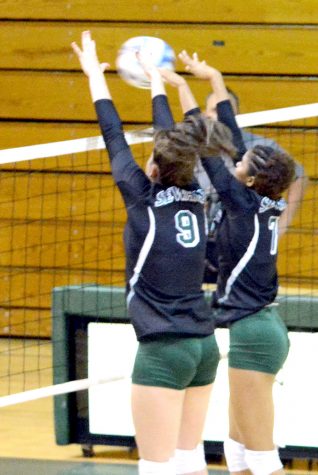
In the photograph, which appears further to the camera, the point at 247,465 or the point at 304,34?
the point at 304,34

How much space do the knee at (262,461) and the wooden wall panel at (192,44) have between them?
4.41 m

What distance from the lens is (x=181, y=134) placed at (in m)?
3.33

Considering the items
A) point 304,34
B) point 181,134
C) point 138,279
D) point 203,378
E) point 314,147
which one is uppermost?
point 304,34

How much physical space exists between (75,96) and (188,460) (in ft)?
16.6

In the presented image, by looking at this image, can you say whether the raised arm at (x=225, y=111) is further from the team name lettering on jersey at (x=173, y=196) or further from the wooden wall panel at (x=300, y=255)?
the wooden wall panel at (x=300, y=255)

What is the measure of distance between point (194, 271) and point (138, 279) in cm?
18

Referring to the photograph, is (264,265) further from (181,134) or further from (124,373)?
(124,373)

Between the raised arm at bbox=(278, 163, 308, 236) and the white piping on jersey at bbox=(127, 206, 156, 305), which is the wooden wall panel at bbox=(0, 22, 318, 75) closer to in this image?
the raised arm at bbox=(278, 163, 308, 236)

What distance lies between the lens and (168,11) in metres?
7.92

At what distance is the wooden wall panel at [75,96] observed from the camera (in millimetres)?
7836

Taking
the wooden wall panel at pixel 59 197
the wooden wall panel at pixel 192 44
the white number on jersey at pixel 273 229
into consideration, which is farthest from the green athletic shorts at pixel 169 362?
the wooden wall panel at pixel 192 44

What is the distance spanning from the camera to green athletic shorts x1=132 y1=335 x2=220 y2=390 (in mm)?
3273

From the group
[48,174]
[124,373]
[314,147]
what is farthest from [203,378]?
[48,174]

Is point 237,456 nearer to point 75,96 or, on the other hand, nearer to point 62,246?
point 62,246
